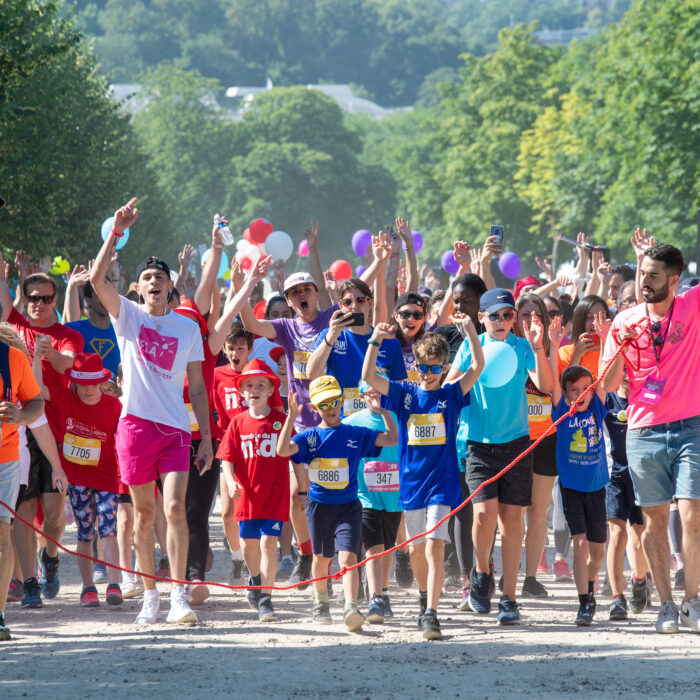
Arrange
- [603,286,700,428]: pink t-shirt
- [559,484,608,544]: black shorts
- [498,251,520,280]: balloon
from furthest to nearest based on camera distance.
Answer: [498,251,520,280]: balloon < [559,484,608,544]: black shorts < [603,286,700,428]: pink t-shirt

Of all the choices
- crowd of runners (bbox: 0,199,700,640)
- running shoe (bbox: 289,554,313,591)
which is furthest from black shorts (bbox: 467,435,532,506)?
running shoe (bbox: 289,554,313,591)

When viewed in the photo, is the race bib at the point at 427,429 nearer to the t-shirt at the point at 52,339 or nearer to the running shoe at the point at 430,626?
the running shoe at the point at 430,626

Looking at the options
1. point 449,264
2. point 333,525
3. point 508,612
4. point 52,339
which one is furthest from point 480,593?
point 449,264

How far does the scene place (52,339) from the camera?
27.9 feet

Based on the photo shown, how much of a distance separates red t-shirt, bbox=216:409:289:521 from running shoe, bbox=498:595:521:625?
1412 millimetres

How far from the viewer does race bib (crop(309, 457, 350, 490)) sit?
7.61 meters

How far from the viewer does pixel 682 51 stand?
112ft

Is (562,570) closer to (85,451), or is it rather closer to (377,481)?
(377,481)

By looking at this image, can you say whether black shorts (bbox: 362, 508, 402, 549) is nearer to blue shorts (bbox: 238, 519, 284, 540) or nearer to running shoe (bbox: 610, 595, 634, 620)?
blue shorts (bbox: 238, 519, 284, 540)

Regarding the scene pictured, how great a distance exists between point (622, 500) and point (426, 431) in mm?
1468

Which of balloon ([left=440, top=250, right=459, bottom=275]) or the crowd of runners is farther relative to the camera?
balloon ([left=440, top=250, right=459, bottom=275])

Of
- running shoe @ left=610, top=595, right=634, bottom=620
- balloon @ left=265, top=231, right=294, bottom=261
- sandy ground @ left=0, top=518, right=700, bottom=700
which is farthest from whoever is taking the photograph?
balloon @ left=265, top=231, right=294, bottom=261

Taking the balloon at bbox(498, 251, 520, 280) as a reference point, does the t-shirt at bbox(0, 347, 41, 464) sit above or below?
below

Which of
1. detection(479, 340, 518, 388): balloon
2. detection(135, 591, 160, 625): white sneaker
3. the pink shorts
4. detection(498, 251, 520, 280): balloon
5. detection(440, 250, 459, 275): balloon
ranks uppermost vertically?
detection(440, 250, 459, 275): balloon
